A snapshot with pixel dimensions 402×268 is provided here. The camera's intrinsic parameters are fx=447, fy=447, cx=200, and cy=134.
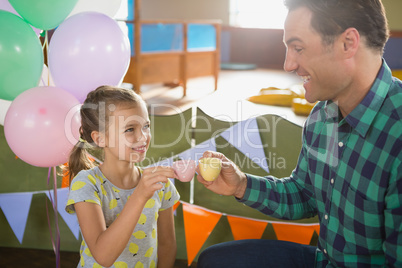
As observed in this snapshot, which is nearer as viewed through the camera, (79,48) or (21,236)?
(79,48)

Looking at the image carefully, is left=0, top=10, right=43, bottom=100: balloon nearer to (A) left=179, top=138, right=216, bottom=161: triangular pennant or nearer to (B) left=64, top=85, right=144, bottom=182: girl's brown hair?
(B) left=64, top=85, right=144, bottom=182: girl's brown hair

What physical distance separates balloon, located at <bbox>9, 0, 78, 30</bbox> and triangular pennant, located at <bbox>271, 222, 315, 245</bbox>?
1326 millimetres

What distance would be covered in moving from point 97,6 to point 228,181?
1.08m

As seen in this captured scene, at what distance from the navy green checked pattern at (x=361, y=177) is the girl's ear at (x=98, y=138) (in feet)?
2.31

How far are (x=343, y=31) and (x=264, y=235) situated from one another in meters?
1.17

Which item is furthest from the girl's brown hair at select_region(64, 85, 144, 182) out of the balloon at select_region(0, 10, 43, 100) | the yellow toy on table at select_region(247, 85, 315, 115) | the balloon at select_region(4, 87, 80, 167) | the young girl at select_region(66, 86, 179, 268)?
the yellow toy on table at select_region(247, 85, 315, 115)

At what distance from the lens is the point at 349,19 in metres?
1.27

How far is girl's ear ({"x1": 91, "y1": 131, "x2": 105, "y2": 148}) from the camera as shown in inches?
60.1

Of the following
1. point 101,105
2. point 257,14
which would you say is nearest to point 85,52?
point 101,105

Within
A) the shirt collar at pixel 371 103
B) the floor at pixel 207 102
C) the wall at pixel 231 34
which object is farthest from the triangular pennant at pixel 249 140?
the wall at pixel 231 34

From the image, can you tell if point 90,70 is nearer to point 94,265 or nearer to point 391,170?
point 94,265

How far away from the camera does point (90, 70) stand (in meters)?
1.80

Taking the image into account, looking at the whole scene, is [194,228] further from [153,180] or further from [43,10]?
[43,10]

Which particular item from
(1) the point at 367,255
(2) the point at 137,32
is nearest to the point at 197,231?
(1) the point at 367,255
